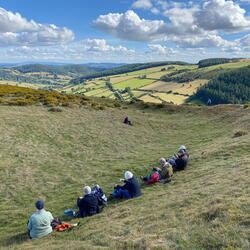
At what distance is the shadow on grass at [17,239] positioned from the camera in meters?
9.70

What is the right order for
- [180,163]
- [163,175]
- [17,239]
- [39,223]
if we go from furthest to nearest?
[180,163], [163,175], [17,239], [39,223]

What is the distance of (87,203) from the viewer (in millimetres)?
11617

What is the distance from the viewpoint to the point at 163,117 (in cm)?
4925

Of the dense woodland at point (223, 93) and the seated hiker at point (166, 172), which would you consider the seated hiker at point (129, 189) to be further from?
the dense woodland at point (223, 93)

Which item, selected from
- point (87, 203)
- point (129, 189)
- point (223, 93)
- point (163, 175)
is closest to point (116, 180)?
point (163, 175)

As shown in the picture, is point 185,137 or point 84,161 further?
point 185,137

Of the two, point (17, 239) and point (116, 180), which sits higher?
point (17, 239)

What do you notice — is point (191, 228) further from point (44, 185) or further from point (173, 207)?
point (44, 185)

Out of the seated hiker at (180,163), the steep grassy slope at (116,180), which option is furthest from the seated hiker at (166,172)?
the seated hiker at (180,163)

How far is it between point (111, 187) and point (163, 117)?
35.2 meters

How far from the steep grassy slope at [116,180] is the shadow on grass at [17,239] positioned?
5 cm

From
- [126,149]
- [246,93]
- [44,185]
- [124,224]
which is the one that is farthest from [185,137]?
[246,93]

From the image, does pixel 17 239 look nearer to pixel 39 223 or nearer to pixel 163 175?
pixel 39 223

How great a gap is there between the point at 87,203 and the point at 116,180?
6.03 m
